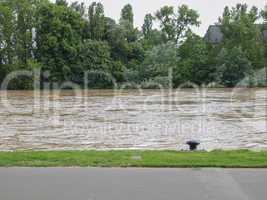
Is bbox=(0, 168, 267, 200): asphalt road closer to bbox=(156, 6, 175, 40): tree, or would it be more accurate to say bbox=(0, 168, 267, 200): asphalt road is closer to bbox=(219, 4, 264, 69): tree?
bbox=(219, 4, 264, 69): tree

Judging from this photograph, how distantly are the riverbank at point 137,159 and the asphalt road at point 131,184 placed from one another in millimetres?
336

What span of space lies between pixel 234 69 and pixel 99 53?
1414 centimetres

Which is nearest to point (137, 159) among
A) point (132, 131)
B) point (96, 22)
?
point (132, 131)

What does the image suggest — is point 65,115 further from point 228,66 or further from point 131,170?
point 228,66

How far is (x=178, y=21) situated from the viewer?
214 feet

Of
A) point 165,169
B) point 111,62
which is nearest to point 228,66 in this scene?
point 111,62

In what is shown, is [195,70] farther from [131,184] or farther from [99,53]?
[131,184]

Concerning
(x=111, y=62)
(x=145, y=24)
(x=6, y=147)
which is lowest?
(x=6, y=147)

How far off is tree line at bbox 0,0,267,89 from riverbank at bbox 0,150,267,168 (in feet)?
142

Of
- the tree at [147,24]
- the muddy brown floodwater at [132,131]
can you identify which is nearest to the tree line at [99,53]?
the tree at [147,24]

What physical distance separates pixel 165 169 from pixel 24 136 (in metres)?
7.75

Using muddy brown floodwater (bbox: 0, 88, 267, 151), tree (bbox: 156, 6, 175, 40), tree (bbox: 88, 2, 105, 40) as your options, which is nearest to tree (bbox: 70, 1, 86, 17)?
tree (bbox: 88, 2, 105, 40)

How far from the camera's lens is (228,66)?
A: 172ft

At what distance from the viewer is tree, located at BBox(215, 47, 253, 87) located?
52062mm
